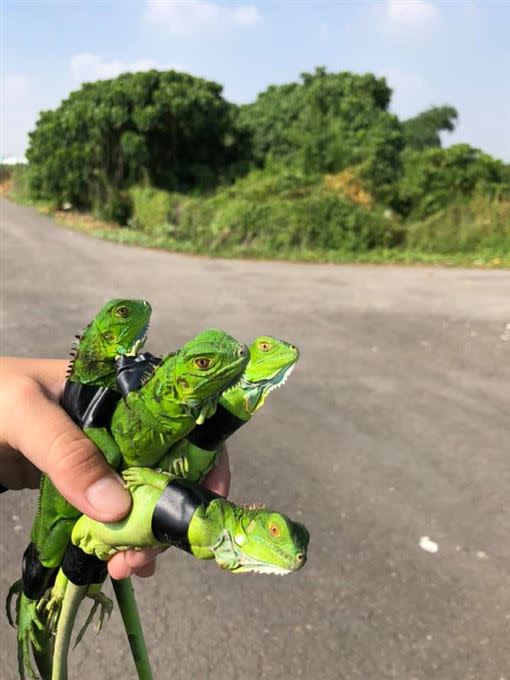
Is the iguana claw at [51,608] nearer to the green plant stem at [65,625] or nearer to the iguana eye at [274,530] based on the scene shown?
the green plant stem at [65,625]

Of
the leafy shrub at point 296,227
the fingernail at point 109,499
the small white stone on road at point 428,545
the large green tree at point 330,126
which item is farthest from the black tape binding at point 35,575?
the large green tree at point 330,126

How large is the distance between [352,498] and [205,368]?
3590 millimetres

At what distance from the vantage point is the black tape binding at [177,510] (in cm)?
87

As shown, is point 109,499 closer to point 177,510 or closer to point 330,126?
point 177,510

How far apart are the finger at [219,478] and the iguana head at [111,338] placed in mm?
263

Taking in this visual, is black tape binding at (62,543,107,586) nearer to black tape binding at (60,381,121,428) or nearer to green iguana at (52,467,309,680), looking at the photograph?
green iguana at (52,467,309,680)

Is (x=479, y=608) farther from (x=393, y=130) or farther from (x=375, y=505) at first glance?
(x=393, y=130)

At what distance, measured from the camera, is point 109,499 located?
94 centimetres

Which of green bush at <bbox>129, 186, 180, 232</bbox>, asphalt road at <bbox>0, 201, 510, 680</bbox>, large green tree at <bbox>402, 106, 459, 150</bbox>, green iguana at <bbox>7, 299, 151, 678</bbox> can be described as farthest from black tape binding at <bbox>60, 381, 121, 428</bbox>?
large green tree at <bbox>402, 106, 459, 150</bbox>

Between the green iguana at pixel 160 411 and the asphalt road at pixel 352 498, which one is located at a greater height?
the green iguana at pixel 160 411

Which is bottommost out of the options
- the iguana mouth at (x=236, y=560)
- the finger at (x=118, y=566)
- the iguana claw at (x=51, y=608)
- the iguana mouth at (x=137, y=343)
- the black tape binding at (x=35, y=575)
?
the iguana claw at (x=51, y=608)

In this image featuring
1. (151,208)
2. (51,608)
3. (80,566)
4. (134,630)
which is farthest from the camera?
(151,208)

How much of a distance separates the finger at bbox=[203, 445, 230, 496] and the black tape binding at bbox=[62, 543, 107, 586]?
0.23 meters

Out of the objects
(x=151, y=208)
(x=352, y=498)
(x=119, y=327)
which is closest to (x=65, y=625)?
(x=119, y=327)
